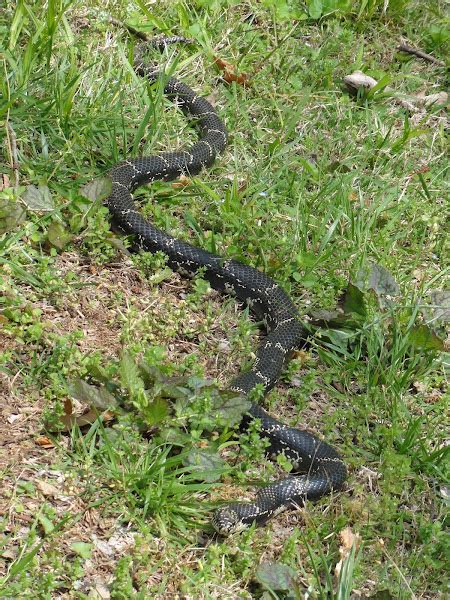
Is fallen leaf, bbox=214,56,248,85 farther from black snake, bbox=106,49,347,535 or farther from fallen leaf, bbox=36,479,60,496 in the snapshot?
fallen leaf, bbox=36,479,60,496

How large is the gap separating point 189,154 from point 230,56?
67.0 inches

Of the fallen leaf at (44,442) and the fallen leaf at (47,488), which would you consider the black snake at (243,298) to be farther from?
the fallen leaf at (44,442)

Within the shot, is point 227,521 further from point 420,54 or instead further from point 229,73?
point 420,54

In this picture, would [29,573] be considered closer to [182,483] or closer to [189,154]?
[182,483]

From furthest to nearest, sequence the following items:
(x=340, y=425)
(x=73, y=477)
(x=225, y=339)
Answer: (x=225, y=339), (x=340, y=425), (x=73, y=477)

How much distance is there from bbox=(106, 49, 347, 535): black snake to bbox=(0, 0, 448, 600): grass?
126 millimetres

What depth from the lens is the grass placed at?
198 inches

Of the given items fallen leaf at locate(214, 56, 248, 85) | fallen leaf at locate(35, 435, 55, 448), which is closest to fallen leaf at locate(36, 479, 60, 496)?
fallen leaf at locate(35, 435, 55, 448)

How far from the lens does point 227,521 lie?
5031 millimetres

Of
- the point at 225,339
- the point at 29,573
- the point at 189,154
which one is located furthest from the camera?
the point at 189,154

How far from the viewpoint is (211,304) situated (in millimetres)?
6992

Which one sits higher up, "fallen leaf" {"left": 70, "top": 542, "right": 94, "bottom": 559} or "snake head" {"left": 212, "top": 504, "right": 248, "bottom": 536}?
"snake head" {"left": 212, "top": 504, "right": 248, "bottom": 536}

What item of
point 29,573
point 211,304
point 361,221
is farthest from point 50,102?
point 29,573

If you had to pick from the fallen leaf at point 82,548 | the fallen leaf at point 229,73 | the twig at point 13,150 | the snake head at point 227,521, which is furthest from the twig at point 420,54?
the fallen leaf at point 82,548
